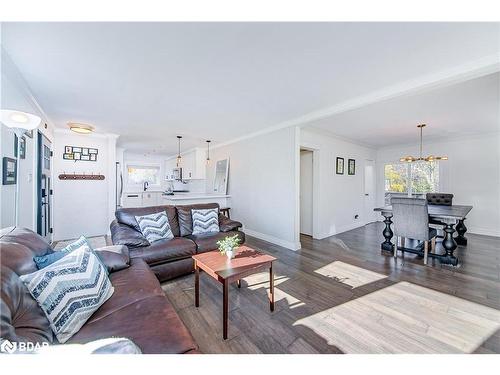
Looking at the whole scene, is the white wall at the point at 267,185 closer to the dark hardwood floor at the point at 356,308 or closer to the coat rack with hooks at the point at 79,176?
the dark hardwood floor at the point at 356,308

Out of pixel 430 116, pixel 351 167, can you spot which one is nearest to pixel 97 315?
pixel 430 116

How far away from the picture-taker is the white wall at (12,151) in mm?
2014

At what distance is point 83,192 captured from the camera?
4738mm

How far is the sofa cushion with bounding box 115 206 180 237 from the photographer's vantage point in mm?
2980

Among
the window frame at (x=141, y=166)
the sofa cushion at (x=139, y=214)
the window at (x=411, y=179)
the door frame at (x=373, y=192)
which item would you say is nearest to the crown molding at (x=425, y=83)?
the sofa cushion at (x=139, y=214)

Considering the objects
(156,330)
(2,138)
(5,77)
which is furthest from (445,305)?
(5,77)

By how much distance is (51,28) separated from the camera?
1.56 m

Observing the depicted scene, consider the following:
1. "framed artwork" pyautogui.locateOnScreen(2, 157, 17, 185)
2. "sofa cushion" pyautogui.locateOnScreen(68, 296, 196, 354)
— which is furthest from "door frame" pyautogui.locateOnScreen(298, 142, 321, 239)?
"framed artwork" pyautogui.locateOnScreen(2, 157, 17, 185)

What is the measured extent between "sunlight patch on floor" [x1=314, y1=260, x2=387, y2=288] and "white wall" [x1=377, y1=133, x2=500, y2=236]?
430 centimetres

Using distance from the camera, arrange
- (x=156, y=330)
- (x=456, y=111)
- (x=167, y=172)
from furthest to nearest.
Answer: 1. (x=167, y=172)
2. (x=456, y=111)
3. (x=156, y=330)

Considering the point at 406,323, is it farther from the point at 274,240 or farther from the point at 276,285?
the point at 274,240

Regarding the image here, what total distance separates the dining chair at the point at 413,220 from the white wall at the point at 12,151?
4923mm
